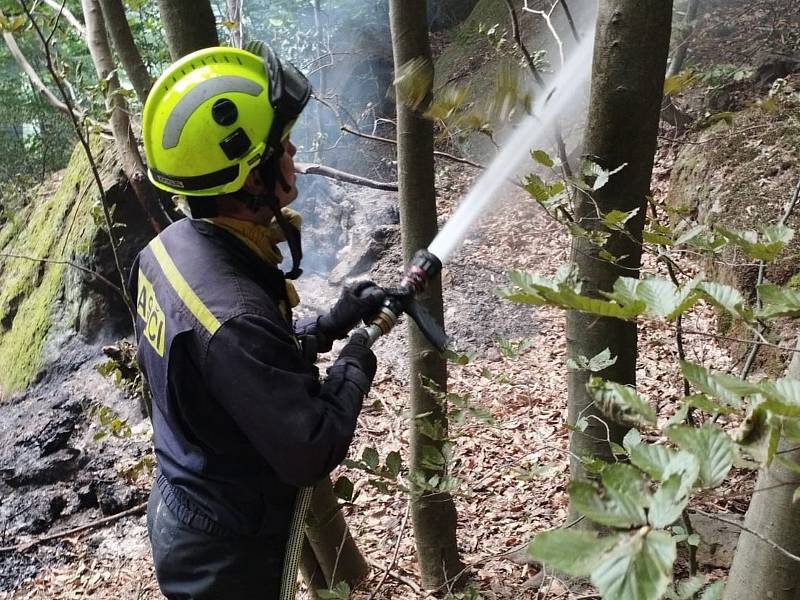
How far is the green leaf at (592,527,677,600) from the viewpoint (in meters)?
0.64

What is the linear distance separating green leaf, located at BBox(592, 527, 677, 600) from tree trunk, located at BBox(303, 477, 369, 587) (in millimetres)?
2210

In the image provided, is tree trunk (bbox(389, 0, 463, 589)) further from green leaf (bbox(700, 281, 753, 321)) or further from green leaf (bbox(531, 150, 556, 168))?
green leaf (bbox(700, 281, 753, 321))

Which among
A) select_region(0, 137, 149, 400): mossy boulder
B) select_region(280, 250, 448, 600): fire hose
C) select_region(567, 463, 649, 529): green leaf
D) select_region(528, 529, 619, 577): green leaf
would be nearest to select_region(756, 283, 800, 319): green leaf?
select_region(567, 463, 649, 529): green leaf

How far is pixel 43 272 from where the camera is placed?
7.76 meters

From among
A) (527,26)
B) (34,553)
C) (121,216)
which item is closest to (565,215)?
(34,553)

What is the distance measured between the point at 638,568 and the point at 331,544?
273 centimetres

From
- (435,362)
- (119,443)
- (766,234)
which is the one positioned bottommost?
(119,443)

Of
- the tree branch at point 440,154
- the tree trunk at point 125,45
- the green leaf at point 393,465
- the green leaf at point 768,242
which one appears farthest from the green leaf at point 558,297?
the tree trunk at point 125,45

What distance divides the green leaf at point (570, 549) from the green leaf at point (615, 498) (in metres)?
0.03

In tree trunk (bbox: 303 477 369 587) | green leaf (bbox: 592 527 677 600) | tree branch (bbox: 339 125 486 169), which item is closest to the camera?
green leaf (bbox: 592 527 677 600)

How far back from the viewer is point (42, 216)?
27.8 feet

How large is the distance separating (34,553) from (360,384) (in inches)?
183

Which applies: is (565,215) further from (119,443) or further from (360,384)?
(119,443)

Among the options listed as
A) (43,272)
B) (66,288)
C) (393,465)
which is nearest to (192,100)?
(393,465)
